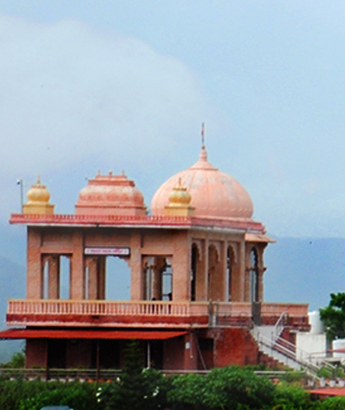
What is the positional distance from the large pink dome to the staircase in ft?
16.5

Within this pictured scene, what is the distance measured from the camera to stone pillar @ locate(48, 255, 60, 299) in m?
74.2

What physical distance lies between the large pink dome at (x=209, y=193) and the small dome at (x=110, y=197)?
3.03m

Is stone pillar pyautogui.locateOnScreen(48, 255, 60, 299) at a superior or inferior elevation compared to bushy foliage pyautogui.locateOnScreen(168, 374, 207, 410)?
superior

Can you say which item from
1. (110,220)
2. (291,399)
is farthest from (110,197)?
(291,399)

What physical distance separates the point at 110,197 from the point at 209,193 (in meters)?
5.22

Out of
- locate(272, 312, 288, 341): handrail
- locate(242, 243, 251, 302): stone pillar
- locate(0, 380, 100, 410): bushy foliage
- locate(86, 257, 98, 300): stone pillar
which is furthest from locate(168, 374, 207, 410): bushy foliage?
locate(242, 243, 251, 302): stone pillar

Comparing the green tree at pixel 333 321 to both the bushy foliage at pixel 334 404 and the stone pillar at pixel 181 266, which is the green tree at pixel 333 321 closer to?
the stone pillar at pixel 181 266

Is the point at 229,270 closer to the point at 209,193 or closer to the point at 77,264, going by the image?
the point at 209,193

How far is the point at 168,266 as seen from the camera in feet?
261

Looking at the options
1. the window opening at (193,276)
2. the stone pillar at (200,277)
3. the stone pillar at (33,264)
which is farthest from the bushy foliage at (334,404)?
the stone pillar at (33,264)

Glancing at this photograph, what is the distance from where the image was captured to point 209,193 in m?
75.1

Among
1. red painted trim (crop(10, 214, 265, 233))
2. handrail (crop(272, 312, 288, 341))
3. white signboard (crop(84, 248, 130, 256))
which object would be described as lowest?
handrail (crop(272, 312, 288, 341))

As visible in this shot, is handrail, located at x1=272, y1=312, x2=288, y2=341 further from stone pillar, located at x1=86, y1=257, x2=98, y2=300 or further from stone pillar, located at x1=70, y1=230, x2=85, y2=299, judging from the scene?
stone pillar, located at x1=70, y1=230, x2=85, y2=299

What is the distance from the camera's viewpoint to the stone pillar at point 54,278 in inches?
2923
